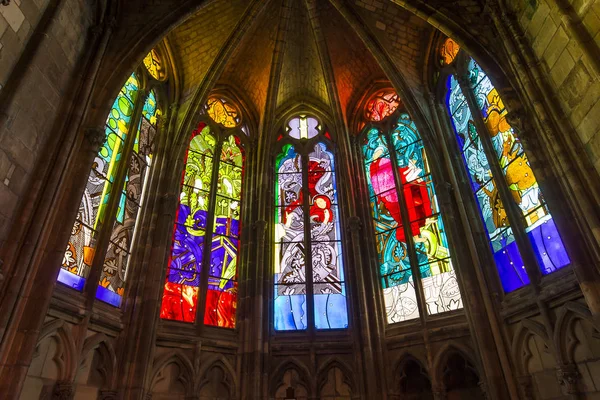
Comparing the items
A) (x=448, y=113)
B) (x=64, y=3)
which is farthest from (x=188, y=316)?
(x=448, y=113)

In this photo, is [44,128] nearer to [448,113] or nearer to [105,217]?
[105,217]

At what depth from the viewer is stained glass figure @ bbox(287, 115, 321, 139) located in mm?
12258

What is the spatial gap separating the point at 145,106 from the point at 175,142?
3.40 ft

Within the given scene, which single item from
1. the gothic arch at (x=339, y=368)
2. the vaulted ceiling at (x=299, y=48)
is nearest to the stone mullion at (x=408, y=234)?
the vaulted ceiling at (x=299, y=48)

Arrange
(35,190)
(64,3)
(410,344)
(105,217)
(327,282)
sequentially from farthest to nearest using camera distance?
1. (327,282)
2. (410,344)
3. (105,217)
4. (64,3)
5. (35,190)

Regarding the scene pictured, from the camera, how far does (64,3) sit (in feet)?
20.5

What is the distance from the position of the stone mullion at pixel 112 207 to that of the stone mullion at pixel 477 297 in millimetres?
6326

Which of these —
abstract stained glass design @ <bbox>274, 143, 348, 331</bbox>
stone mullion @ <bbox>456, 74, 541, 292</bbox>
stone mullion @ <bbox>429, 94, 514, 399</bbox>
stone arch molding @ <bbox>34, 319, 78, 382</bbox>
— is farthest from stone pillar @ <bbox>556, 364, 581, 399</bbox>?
stone arch molding @ <bbox>34, 319, 78, 382</bbox>

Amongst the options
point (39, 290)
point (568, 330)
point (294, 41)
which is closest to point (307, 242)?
point (294, 41)

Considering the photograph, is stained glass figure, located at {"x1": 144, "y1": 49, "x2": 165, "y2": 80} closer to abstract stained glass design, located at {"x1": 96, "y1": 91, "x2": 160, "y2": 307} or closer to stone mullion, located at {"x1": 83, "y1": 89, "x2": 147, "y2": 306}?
abstract stained glass design, located at {"x1": 96, "y1": 91, "x2": 160, "y2": 307}

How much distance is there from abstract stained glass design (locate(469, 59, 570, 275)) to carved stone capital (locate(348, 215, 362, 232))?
10.7 feet

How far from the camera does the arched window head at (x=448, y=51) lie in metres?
9.89

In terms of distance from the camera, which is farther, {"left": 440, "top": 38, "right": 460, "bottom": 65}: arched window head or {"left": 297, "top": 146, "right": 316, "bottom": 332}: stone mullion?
{"left": 440, "top": 38, "right": 460, "bottom": 65}: arched window head

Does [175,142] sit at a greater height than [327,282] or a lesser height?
greater
